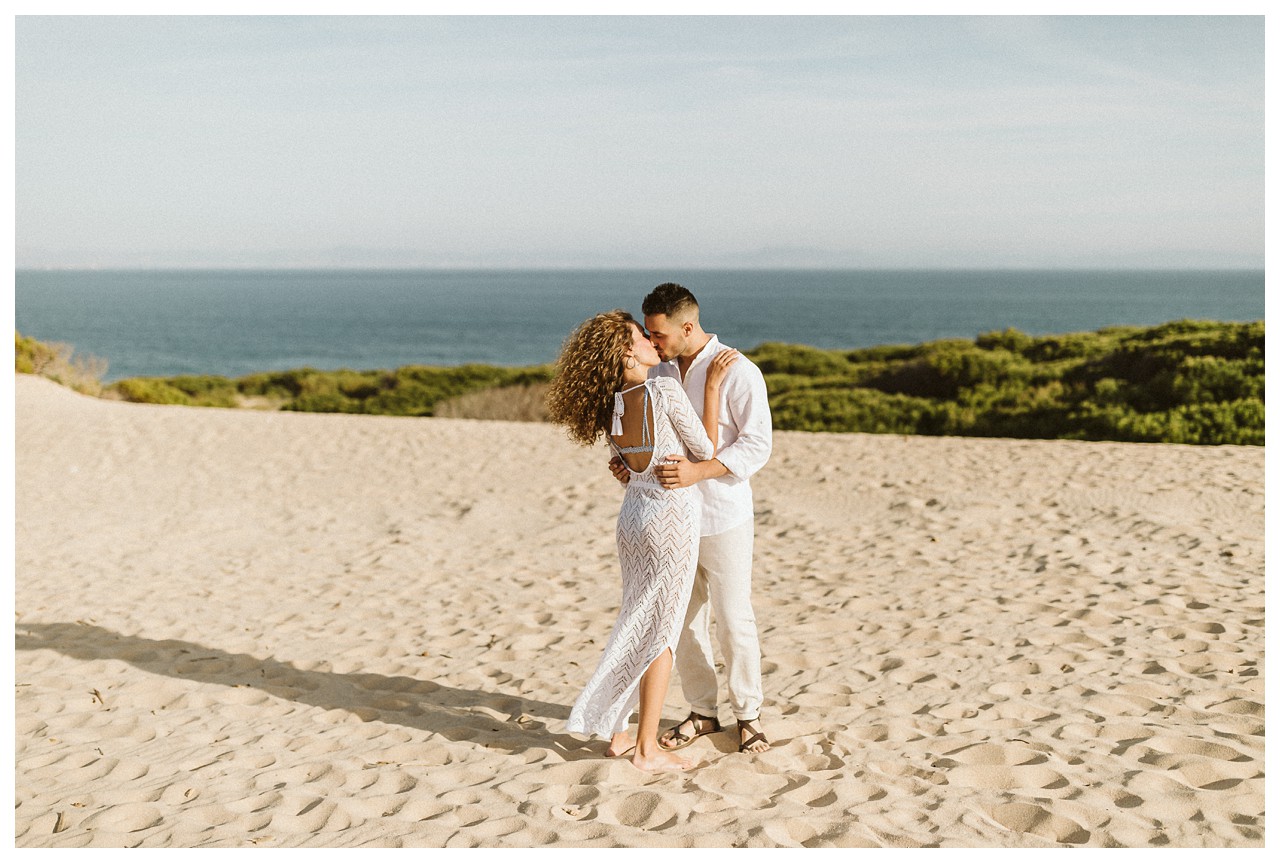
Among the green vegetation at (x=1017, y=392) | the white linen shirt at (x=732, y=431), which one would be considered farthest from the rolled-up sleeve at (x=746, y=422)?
the green vegetation at (x=1017, y=392)

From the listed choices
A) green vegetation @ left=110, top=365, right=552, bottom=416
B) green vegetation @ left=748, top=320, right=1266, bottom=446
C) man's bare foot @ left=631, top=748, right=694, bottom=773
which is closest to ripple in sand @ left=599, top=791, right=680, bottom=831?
man's bare foot @ left=631, top=748, right=694, bottom=773

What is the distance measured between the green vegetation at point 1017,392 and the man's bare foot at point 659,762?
46.2ft

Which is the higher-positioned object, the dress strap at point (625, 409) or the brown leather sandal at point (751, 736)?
the dress strap at point (625, 409)

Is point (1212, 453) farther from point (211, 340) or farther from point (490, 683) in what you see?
point (211, 340)

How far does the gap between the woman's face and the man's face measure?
30 millimetres

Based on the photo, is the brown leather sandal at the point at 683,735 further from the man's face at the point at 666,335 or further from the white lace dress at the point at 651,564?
the man's face at the point at 666,335

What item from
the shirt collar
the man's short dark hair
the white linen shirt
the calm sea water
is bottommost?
the calm sea water

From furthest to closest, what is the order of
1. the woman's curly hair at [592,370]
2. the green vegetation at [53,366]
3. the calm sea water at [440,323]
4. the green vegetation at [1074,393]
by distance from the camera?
the calm sea water at [440,323] → the green vegetation at [53,366] → the green vegetation at [1074,393] → the woman's curly hair at [592,370]

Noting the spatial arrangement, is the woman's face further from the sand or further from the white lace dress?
the sand

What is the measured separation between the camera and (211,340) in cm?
7388

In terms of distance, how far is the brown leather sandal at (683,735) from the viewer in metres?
4.31

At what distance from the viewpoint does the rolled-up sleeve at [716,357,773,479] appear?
12.5 ft

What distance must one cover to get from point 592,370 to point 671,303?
0.39m
